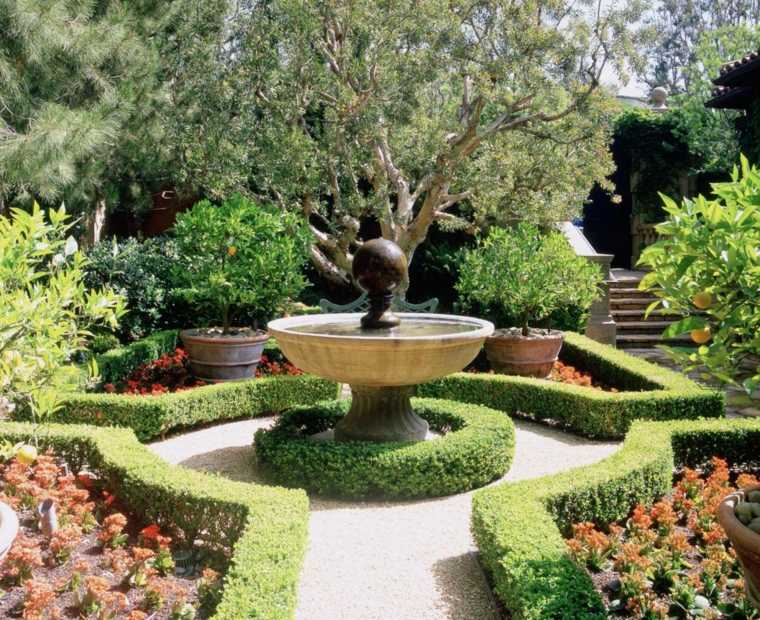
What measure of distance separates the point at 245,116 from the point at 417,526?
8.05 m

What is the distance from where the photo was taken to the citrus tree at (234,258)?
935 cm

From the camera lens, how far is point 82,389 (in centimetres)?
805

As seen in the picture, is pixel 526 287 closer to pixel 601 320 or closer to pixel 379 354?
pixel 601 320

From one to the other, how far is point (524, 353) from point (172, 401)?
4456 mm

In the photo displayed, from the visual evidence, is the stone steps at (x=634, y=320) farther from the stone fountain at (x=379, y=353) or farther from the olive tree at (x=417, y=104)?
the stone fountain at (x=379, y=353)

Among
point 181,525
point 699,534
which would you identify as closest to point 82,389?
point 181,525

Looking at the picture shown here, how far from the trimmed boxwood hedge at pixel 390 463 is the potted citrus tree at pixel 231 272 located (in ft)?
9.63

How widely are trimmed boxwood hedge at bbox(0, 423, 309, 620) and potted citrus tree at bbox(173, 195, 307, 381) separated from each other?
3074mm

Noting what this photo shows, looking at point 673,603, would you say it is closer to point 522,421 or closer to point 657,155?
point 522,421

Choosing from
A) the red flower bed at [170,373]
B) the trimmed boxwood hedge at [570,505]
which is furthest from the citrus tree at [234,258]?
the trimmed boxwood hedge at [570,505]

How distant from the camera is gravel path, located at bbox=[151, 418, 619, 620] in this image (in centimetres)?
395

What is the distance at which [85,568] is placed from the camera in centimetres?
382

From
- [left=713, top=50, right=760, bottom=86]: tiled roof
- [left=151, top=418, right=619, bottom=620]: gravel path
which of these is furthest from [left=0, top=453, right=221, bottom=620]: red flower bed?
[left=713, top=50, right=760, bottom=86]: tiled roof

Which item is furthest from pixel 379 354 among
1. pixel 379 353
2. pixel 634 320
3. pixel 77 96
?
pixel 634 320
